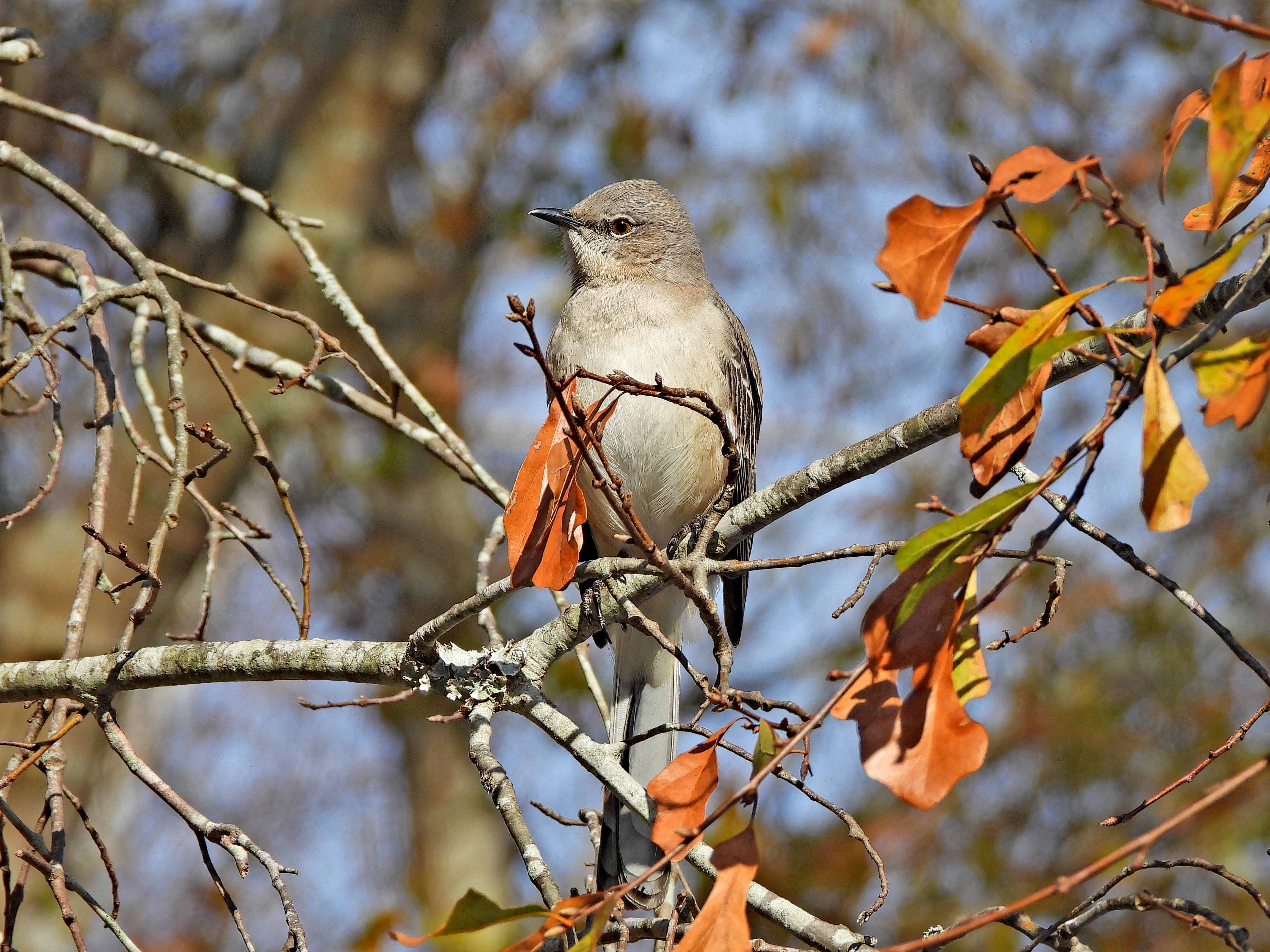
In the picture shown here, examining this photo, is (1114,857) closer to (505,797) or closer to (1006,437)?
(1006,437)

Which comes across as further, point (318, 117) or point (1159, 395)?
point (318, 117)

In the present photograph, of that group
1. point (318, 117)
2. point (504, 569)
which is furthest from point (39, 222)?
point (504, 569)

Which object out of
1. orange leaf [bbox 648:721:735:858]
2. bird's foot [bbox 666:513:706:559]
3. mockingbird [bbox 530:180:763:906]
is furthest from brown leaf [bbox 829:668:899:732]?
mockingbird [bbox 530:180:763:906]

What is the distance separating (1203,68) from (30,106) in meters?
8.24

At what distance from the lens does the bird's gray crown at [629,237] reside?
4797 mm

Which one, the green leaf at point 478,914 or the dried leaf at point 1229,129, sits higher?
the dried leaf at point 1229,129

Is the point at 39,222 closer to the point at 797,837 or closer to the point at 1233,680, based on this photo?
the point at 797,837

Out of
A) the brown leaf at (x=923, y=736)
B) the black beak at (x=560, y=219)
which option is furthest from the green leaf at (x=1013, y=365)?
the black beak at (x=560, y=219)

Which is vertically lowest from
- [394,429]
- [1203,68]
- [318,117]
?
[394,429]

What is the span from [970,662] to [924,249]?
607mm

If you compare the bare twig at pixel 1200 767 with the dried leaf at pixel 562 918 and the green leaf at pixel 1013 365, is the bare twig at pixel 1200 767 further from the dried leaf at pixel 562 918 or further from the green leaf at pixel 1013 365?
the dried leaf at pixel 562 918

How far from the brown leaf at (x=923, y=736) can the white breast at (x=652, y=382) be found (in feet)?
8.17

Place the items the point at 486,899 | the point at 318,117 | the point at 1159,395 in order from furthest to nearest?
the point at 318,117, the point at 486,899, the point at 1159,395

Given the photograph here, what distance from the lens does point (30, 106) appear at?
324 centimetres
